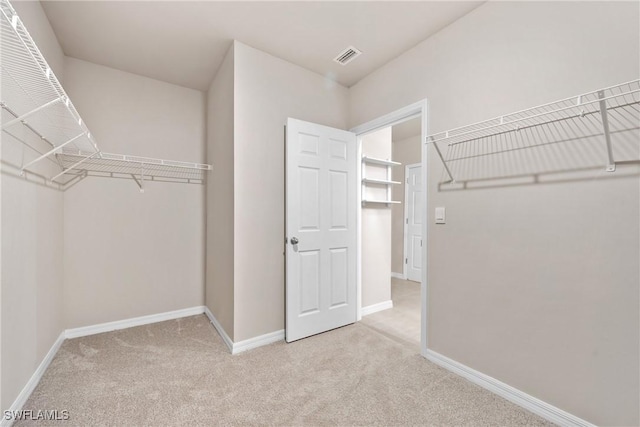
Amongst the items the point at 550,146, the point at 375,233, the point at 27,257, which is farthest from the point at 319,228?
the point at 27,257

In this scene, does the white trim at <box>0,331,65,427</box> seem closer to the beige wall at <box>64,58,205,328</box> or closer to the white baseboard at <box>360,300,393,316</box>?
the beige wall at <box>64,58,205,328</box>

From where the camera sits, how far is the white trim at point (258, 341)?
7.57ft

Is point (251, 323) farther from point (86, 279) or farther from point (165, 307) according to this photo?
point (86, 279)

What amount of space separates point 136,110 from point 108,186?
839mm

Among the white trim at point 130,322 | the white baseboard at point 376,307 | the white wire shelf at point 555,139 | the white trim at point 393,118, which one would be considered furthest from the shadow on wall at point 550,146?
the white trim at point 130,322

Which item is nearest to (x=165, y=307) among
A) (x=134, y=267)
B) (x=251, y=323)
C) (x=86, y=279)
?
(x=134, y=267)

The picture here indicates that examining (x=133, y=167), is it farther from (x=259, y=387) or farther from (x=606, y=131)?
(x=606, y=131)

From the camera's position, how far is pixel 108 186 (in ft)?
8.99

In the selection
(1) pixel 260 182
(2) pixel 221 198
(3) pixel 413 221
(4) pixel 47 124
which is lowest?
(3) pixel 413 221

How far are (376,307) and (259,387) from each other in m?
1.80

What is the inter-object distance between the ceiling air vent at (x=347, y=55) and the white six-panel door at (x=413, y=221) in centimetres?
282

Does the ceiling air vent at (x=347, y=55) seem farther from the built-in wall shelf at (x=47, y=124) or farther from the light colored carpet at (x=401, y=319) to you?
the light colored carpet at (x=401, y=319)

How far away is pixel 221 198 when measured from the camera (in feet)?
8.77

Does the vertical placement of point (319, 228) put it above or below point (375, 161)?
below
